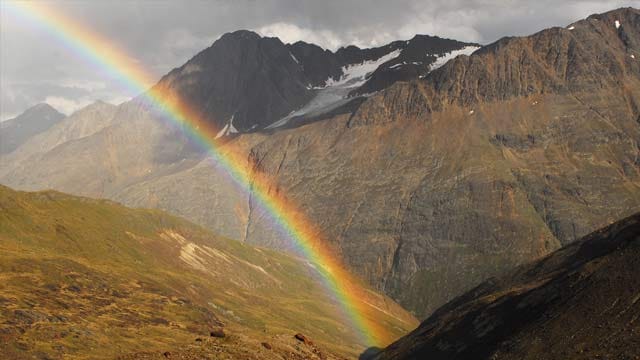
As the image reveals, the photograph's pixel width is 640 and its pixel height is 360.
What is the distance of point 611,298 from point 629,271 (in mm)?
6745

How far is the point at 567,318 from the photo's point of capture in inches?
4227

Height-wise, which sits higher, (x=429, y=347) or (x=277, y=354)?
(x=277, y=354)

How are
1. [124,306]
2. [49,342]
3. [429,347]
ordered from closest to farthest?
[49,342]
[429,347]
[124,306]

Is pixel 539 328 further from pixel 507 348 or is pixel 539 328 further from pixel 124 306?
pixel 124 306

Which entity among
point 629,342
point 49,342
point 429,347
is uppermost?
point 49,342

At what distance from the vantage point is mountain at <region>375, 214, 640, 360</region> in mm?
95438

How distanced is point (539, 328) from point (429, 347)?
46.8 m

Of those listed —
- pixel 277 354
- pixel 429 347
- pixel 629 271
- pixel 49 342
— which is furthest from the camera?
pixel 429 347

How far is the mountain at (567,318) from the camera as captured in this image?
95.4 m

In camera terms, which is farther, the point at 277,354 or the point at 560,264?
the point at 560,264

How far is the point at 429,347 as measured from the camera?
508ft

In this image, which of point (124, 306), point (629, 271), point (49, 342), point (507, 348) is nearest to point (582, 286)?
point (629, 271)

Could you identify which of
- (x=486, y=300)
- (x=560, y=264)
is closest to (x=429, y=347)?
(x=486, y=300)

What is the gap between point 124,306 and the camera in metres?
199
